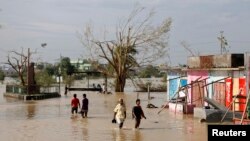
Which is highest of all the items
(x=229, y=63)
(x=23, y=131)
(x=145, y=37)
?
(x=145, y=37)

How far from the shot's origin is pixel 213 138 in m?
10.2

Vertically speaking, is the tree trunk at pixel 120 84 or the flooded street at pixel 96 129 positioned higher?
the tree trunk at pixel 120 84

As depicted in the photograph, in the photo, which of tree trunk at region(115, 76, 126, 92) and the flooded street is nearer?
the flooded street

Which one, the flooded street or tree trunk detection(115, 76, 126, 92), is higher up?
tree trunk detection(115, 76, 126, 92)

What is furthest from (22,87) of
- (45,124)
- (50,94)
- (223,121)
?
(223,121)

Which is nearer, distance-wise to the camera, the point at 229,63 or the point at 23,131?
the point at 23,131

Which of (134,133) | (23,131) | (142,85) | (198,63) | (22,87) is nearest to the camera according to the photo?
(134,133)

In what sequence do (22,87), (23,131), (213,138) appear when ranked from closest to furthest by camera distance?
1. (213,138)
2. (23,131)
3. (22,87)

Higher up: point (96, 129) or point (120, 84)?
point (120, 84)

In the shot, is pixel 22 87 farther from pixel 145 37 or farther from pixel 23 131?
pixel 23 131

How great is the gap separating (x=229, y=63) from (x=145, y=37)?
36.6 m

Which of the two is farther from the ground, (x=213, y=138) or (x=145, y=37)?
(x=145, y=37)

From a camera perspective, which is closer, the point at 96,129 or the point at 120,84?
the point at 96,129

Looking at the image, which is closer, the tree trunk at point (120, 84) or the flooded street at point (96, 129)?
the flooded street at point (96, 129)
